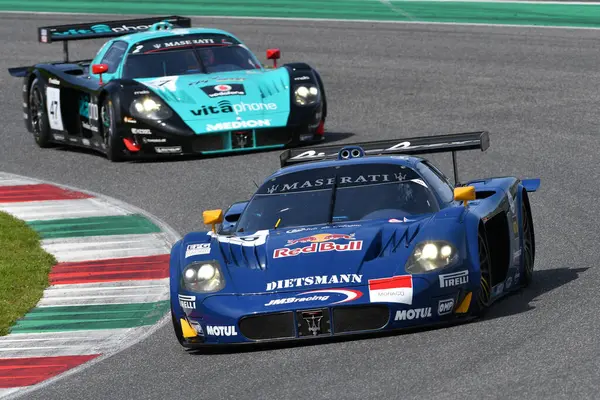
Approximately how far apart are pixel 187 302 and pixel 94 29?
392 inches

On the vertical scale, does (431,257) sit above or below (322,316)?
above

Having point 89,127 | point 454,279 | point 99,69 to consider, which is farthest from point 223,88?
point 454,279

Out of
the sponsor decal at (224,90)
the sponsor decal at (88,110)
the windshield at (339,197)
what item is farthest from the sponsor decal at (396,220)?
the sponsor decal at (88,110)

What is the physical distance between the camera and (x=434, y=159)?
15117 millimetres

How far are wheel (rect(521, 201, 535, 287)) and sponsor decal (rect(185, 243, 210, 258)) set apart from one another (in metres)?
2.15

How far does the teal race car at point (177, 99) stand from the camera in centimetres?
1545

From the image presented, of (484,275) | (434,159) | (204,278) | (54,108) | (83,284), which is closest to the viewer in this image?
(204,278)

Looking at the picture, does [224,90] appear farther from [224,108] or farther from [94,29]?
[94,29]

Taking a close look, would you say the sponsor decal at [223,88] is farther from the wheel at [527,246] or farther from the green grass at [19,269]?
the wheel at [527,246]

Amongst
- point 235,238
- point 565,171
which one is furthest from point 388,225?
point 565,171

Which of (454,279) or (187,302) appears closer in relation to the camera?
(454,279)

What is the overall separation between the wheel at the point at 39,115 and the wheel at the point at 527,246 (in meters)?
8.67

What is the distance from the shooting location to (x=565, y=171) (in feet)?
45.6

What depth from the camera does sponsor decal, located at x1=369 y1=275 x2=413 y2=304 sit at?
772 cm
